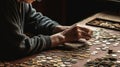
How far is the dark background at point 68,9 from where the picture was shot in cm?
384

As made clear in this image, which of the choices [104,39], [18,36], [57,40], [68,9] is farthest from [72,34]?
[68,9]

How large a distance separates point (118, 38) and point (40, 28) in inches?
27.3

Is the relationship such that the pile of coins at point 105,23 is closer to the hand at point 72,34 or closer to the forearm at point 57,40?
the hand at point 72,34

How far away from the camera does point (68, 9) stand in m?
4.03

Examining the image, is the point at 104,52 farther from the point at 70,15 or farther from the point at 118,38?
the point at 70,15

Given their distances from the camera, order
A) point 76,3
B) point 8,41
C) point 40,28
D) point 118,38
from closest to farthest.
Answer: point 8,41 < point 118,38 < point 40,28 < point 76,3

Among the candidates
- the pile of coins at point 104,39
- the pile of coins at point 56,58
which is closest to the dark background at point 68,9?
the pile of coins at point 104,39

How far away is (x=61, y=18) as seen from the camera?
13.3ft

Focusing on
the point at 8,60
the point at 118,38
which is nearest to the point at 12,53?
the point at 8,60

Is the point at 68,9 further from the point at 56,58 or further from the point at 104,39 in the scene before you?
the point at 56,58

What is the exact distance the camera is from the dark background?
384cm

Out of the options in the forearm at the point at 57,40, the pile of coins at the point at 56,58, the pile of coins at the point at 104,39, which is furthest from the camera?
the pile of coins at the point at 104,39

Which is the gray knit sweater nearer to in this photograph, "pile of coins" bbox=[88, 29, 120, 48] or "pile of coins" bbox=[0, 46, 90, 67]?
"pile of coins" bbox=[0, 46, 90, 67]

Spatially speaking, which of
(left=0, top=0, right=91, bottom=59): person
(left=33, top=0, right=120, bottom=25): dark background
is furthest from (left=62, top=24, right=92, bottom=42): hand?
(left=33, top=0, right=120, bottom=25): dark background
